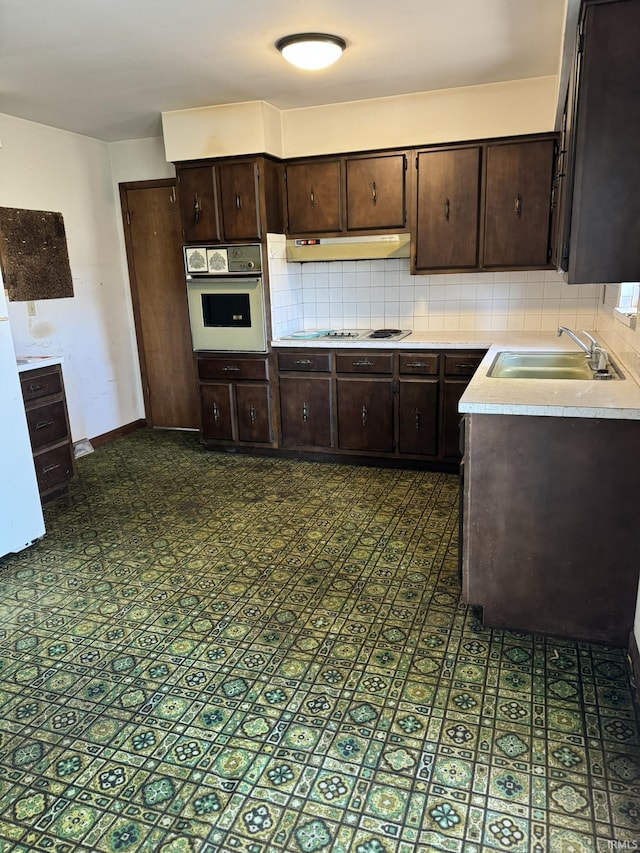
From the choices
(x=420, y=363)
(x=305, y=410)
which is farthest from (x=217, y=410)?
(x=420, y=363)

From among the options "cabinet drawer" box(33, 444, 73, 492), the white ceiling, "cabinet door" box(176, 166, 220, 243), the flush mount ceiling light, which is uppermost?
the white ceiling

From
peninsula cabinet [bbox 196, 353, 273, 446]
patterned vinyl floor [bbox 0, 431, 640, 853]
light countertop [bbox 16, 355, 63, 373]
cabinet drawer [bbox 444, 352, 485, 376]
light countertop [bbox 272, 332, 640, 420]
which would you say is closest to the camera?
patterned vinyl floor [bbox 0, 431, 640, 853]

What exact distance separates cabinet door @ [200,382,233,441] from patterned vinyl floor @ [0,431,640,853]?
1.52 metres

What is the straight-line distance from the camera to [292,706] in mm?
2023

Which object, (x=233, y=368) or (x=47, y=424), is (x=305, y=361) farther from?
(x=47, y=424)

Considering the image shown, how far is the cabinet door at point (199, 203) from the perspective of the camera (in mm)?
4379

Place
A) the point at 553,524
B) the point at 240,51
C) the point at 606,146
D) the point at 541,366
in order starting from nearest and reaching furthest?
the point at 606,146
the point at 553,524
the point at 240,51
the point at 541,366

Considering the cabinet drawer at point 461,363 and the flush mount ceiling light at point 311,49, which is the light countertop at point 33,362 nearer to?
the flush mount ceiling light at point 311,49

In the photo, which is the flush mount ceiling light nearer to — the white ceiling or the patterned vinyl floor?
the white ceiling

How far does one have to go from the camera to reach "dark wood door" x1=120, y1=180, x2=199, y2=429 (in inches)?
206

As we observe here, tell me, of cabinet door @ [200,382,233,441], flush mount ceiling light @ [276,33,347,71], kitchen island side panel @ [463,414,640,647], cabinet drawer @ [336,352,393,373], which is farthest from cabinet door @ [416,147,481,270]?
kitchen island side panel @ [463,414,640,647]

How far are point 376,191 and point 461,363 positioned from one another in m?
1.40

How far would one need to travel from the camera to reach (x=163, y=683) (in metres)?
2.16

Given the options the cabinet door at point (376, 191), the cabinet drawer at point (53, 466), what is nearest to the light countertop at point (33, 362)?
the cabinet drawer at point (53, 466)
